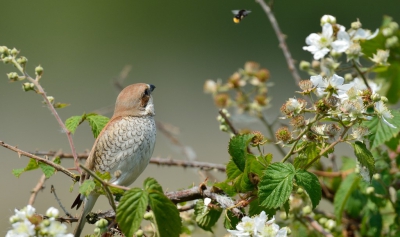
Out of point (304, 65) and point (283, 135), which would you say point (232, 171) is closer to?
point (283, 135)

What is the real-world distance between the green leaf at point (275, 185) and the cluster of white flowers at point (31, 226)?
502 millimetres

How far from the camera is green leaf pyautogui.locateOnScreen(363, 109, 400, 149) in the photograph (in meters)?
1.83

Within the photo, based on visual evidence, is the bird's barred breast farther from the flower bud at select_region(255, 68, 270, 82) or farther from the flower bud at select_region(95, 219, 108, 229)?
the flower bud at select_region(255, 68, 270, 82)

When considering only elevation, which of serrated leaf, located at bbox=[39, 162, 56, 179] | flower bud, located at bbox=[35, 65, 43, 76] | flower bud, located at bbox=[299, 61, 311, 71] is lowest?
serrated leaf, located at bbox=[39, 162, 56, 179]

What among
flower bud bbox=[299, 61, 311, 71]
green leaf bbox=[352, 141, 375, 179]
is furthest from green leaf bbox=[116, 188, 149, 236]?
flower bud bbox=[299, 61, 311, 71]

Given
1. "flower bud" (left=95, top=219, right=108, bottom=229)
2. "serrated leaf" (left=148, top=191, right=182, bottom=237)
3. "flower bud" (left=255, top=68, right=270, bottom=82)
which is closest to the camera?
"serrated leaf" (left=148, top=191, right=182, bottom=237)

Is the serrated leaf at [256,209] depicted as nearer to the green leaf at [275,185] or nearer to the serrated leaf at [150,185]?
the green leaf at [275,185]

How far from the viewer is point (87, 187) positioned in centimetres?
149

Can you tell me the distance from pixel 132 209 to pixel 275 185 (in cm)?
38

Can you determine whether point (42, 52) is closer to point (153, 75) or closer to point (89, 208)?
point (153, 75)

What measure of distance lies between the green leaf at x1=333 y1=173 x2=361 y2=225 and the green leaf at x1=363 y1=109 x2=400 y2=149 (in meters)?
0.19

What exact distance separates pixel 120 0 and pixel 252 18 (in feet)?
13.9

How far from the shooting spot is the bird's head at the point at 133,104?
234 cm

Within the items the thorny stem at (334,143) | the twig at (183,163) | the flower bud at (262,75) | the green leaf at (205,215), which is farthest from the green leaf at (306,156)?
the flower bud at (262,75)
